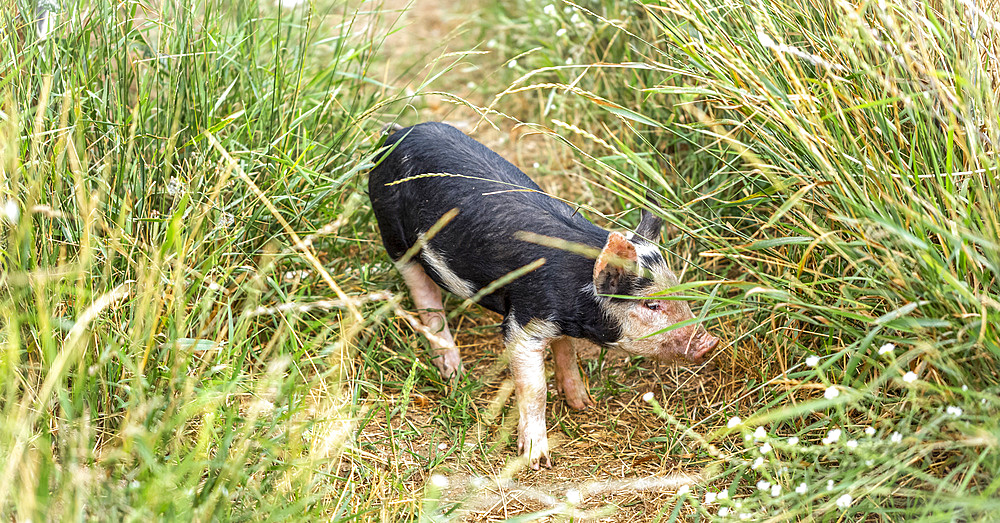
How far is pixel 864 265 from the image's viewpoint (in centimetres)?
288

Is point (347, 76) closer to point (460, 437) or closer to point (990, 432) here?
point (460, 437)

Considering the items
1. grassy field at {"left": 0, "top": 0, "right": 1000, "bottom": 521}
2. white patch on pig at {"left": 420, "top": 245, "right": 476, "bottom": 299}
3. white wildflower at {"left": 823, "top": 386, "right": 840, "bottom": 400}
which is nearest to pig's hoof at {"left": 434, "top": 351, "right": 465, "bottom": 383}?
grassy field at {"left": 0, "top": 0, "right": 1000, "bottom": 521}

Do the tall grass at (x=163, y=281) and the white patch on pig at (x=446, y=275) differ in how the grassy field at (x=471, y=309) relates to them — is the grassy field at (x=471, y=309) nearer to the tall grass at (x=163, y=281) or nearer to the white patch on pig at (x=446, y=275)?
the tall grass at (x=163, y=281)

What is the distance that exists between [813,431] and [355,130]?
2.56m

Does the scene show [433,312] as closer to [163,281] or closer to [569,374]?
[569,374]

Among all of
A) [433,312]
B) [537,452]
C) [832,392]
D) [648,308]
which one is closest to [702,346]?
[648,308]

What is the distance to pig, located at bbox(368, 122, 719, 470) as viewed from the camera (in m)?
3.41

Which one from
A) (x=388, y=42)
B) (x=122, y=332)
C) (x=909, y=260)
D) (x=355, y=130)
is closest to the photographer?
(x=909, y=260)

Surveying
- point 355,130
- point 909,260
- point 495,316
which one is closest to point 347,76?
point 355,130

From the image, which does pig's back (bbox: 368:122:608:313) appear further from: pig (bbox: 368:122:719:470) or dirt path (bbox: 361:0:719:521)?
dirt path (bbox: 361:0:719:521)

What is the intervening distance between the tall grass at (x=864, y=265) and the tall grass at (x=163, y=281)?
1.21 meters

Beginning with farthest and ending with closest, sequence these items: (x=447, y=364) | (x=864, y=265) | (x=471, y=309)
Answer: (x=471, y=309), (x=447, y=364), (x=864, y=265)

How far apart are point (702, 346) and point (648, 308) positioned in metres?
0.26

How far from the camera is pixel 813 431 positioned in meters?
3.19
